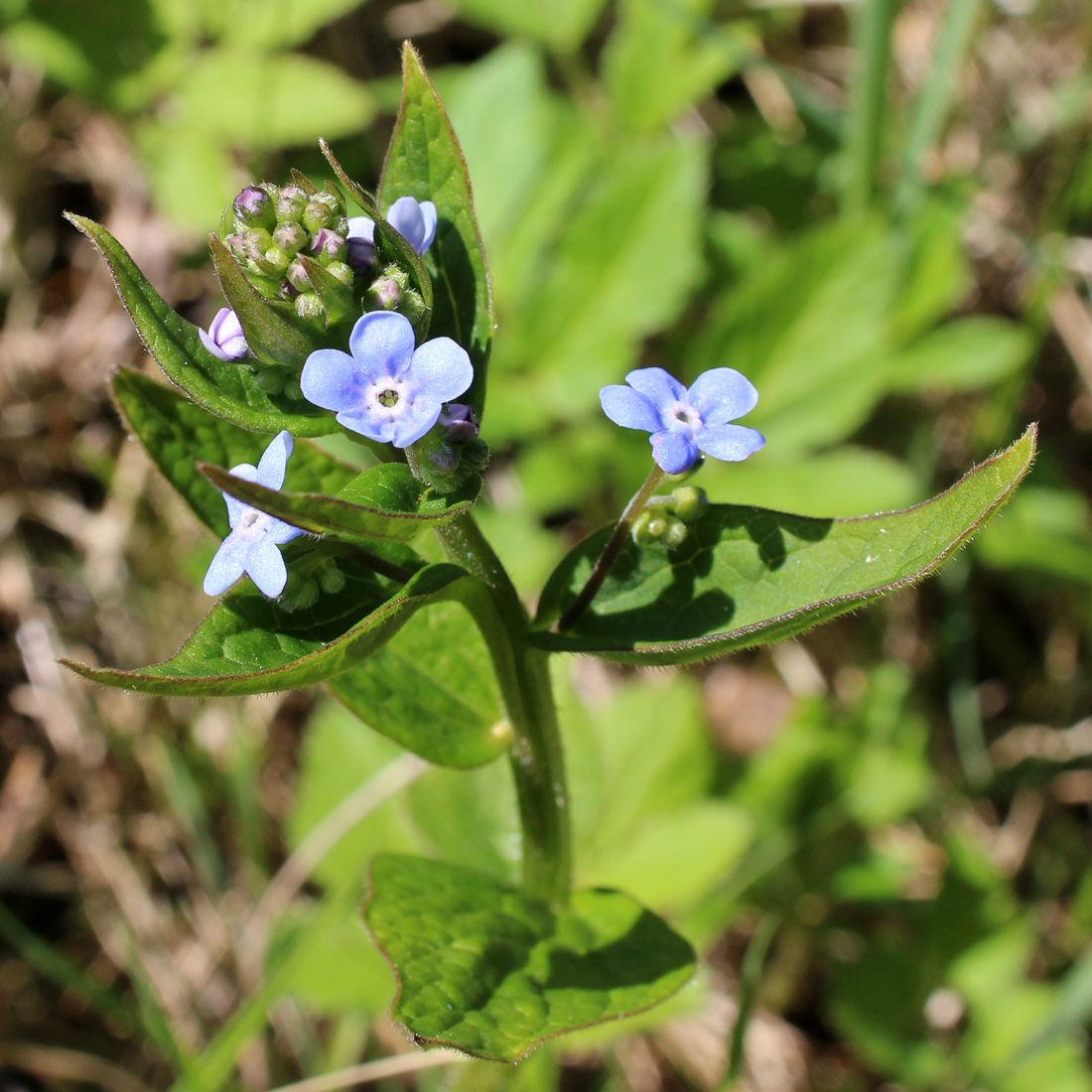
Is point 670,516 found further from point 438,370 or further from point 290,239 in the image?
point 290,239

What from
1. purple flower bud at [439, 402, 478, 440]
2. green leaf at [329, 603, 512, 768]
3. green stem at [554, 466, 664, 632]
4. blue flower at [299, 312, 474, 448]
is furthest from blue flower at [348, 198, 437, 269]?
green leaf at [329, 603, 512, 768]

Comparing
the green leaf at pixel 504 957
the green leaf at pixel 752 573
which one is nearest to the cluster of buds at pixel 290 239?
the green leaf at pixel 752 573

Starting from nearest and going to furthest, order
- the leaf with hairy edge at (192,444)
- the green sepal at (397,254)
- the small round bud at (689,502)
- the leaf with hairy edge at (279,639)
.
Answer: the leaf with hairy edge at (279,639)
the green sepal at (397,254)
the small round bud at (689,502)
the leaf with hairy edge at (192,444)

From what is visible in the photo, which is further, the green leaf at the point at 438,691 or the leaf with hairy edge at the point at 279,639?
the green leaf at the point at 438,691

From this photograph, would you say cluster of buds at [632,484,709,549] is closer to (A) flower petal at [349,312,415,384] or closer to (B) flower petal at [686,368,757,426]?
(B) flower petal at [686,368,757,426]

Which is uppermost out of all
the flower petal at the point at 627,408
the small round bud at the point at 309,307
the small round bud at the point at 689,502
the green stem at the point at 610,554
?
the small round bud at the point at 309,307

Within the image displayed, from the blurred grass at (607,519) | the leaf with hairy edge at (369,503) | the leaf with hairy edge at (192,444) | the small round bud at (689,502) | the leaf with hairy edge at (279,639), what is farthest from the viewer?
the blurred grass at (607,519)

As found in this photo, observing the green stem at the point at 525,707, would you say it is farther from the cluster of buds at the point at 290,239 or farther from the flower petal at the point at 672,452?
the cluster of buds at the point at 290,239
